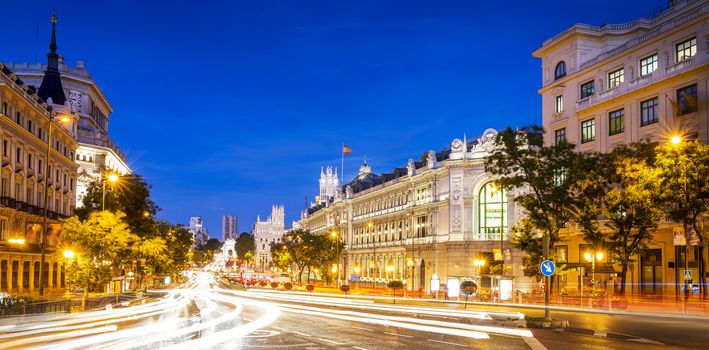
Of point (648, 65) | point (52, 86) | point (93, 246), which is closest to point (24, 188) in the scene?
point (93, 246)

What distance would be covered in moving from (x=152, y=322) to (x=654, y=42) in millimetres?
38341

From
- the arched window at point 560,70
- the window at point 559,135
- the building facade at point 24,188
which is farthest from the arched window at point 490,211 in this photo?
the building facade at point 24,188

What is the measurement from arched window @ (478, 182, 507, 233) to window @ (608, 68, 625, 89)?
2727 cm

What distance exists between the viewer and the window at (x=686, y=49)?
46688mm

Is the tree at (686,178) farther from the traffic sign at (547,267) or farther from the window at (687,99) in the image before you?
the traffic sign at (547,267)

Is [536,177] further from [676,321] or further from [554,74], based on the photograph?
[554,74]

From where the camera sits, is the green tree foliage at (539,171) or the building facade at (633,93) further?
the building facade at (633,93)

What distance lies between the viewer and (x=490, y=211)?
81625 millimetres

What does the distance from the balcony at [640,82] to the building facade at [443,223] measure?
14.9 m

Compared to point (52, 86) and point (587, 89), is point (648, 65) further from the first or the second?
point (52, 86)

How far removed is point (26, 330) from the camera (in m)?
27.7

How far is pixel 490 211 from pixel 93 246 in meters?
44.8

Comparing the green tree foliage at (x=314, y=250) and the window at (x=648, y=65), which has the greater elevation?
the window at (x=648, y=65)

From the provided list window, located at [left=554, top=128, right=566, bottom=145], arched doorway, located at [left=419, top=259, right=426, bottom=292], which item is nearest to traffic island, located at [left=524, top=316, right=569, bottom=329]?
window, located at [left=554, top=128, right=566, bottom=145]
